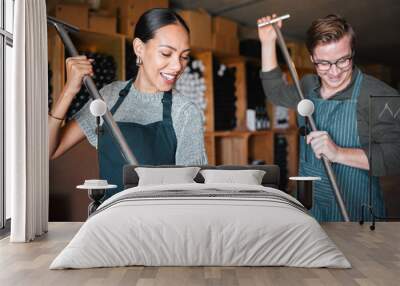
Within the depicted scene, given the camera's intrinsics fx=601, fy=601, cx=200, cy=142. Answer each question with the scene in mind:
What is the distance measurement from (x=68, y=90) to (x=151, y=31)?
106cm

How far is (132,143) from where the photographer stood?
6.13 meters

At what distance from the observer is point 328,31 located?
20.6ft

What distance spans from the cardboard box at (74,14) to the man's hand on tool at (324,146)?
263 cm

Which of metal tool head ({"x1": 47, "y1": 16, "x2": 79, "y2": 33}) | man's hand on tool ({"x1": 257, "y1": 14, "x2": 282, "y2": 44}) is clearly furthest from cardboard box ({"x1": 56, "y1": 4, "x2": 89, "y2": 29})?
man's hand on tool ({"x1": 257, "y1": 14, "x2": 282, "y2": 44})

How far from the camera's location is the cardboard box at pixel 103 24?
20.5 feet

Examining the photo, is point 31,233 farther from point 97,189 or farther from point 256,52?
point 256,52

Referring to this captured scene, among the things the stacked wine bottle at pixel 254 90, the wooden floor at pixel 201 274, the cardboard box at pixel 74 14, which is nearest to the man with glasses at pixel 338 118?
the stacked wine bottle at pixel 254 90

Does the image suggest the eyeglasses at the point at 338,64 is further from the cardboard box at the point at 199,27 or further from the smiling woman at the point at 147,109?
the smiling woman at the point at 147,109

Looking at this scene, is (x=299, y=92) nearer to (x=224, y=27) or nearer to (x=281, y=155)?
(x=281, y=155)

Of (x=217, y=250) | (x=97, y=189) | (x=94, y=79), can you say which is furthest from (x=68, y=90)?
(x=217, y=250)

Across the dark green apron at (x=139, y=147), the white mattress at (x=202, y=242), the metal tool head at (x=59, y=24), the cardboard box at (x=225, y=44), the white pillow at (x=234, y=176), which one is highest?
the metal tool head at (x=59, y=24)

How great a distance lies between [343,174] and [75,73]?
2.95 metres

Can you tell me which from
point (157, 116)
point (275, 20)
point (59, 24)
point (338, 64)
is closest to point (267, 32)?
point (275, 20)

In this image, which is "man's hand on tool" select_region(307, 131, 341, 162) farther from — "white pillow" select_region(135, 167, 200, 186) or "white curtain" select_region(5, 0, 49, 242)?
"white curtain" select_region(5, 0, 49, 242)
